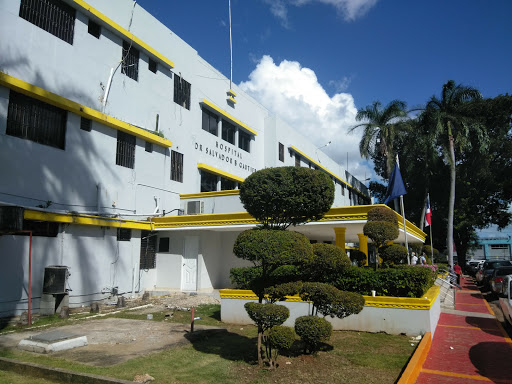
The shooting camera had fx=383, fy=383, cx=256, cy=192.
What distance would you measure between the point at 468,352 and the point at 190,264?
39.9ft

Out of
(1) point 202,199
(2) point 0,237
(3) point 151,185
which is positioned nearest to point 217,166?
(1) point 202,199

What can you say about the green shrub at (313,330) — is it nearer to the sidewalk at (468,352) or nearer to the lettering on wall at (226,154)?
the sidewalk at (468,352)

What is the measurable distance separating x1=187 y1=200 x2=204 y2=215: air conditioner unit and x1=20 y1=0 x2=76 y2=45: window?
8381 mm

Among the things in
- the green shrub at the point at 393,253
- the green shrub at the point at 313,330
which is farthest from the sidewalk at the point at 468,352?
the green shrub at the point at 393,253

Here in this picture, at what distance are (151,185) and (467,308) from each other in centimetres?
1392

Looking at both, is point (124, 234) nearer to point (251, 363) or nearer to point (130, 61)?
point (130, 61)

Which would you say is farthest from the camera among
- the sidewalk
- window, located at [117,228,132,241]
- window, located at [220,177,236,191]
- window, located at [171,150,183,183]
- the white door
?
window, located at [220,177,236,191]

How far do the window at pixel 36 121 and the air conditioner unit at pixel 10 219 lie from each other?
3.72 m

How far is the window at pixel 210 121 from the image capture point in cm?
2127

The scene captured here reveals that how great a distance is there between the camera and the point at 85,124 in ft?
47.5

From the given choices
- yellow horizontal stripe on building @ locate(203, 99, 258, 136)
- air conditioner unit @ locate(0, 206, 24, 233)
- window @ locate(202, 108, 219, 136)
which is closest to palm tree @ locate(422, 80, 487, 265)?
yellow horizontal stripe on building @ locate(203, 99, 258, 136)

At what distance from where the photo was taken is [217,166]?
22.1 metres

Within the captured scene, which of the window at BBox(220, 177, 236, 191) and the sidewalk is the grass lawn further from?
the window at BBox(220, 177, 236, 191)

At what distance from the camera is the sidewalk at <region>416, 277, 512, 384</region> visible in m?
6.57
